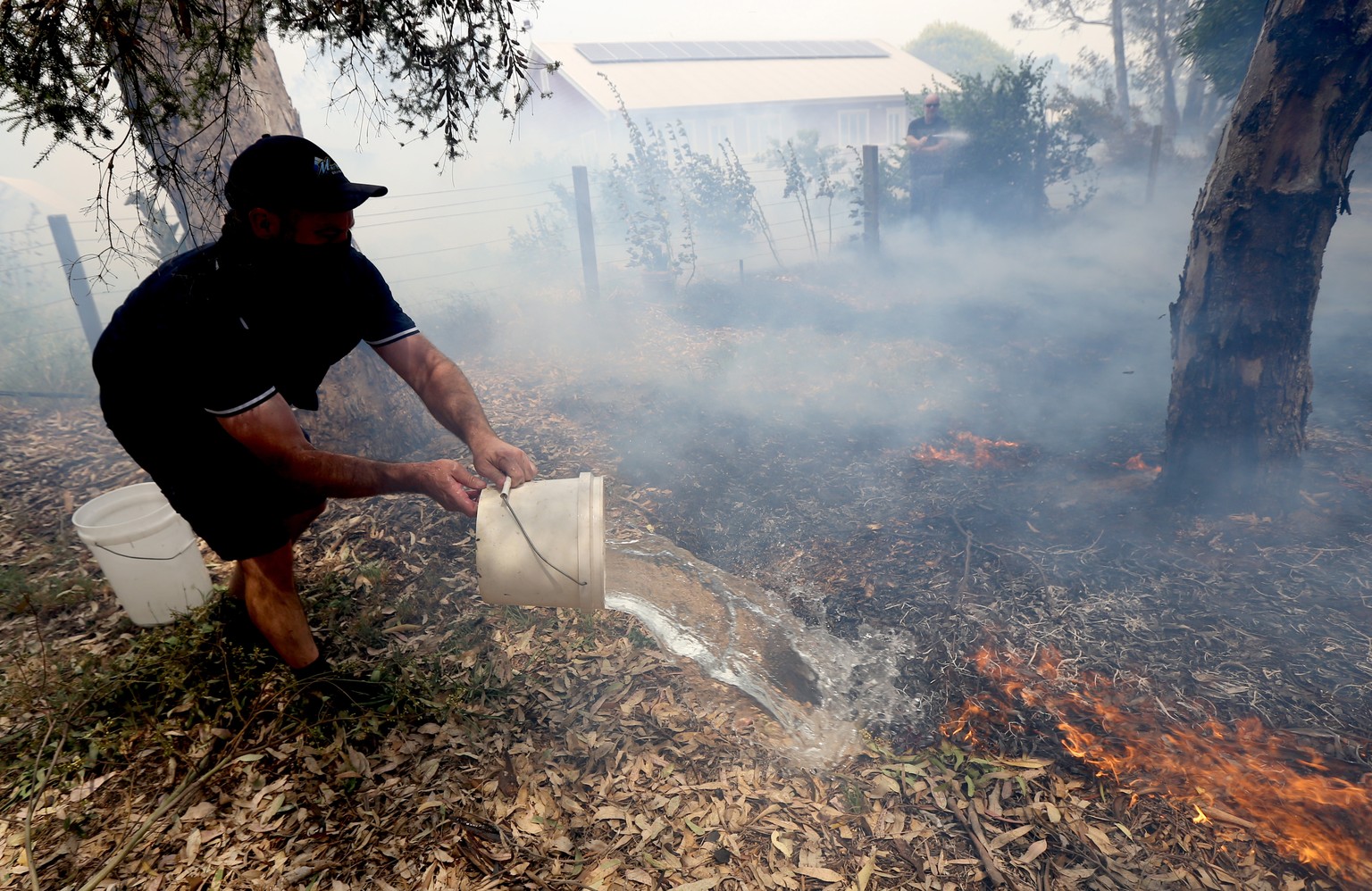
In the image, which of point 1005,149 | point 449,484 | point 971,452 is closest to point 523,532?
point 449,484

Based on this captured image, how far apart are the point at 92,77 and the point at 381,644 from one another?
94.5 inches

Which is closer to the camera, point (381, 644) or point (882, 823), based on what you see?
point (882, 823)

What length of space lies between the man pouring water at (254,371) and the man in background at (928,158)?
34.8ft

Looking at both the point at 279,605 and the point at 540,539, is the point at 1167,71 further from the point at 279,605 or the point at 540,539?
the point at 279,605

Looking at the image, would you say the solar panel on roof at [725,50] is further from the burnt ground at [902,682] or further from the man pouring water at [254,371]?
the man pouring water at [254,371]

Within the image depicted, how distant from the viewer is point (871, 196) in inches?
440

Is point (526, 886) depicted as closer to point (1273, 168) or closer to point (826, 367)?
point (1273, 168)

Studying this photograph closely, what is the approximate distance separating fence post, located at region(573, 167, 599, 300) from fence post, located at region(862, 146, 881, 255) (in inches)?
185

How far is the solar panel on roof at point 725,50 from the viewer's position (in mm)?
27672

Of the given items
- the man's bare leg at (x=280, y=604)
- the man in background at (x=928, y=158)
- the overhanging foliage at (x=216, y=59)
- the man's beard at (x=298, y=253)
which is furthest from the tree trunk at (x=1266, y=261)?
the man in background at (x=928, y=158)

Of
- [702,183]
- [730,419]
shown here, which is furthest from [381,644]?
[702,183]

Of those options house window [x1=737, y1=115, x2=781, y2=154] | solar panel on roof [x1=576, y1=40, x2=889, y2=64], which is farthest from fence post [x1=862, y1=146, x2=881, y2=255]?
solar panel on roof [x1=576, y1=40, x2=889, y2=64]

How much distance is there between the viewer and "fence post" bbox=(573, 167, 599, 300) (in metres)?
9.15

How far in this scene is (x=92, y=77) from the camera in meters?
2.08
